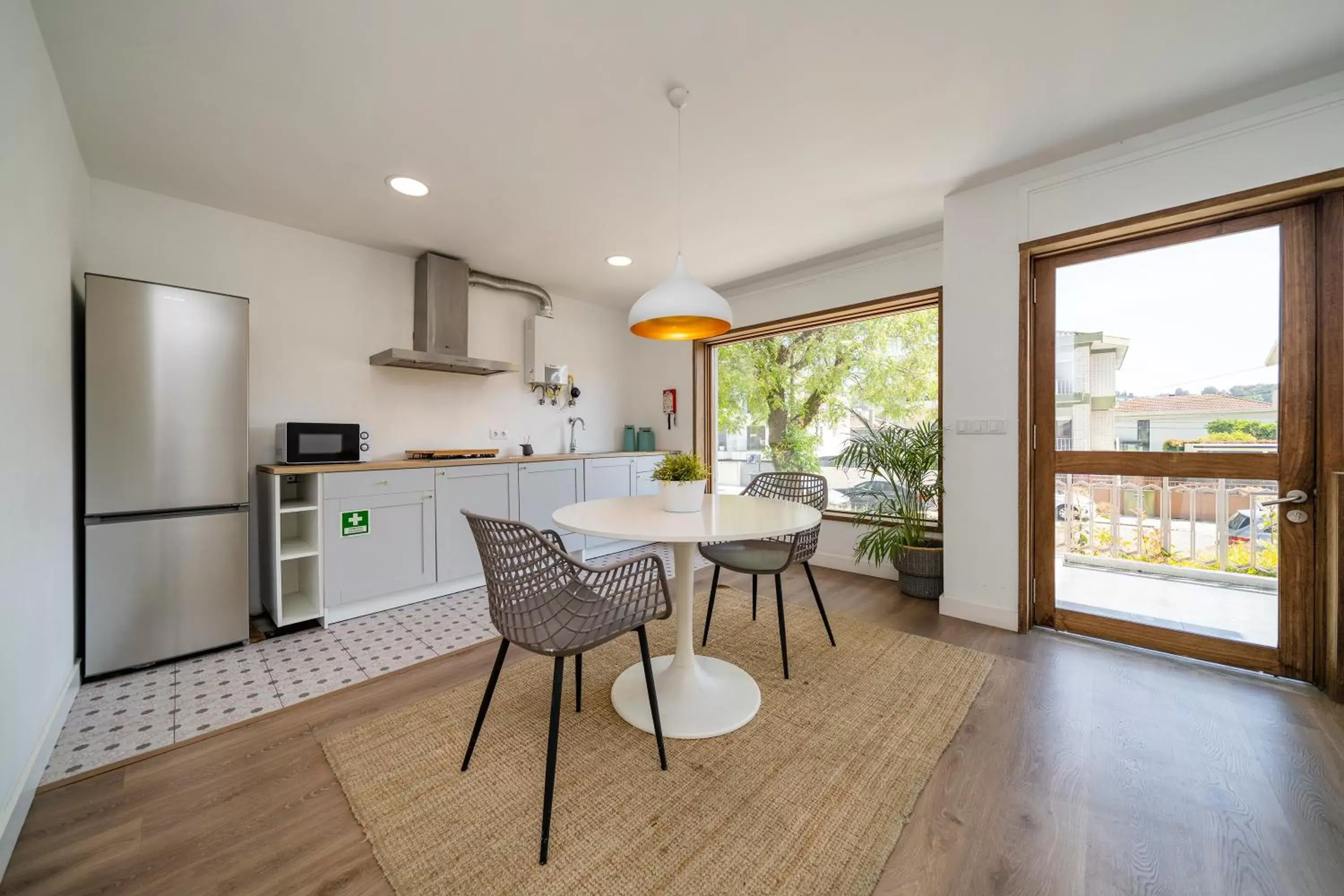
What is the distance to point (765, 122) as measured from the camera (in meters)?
2.25

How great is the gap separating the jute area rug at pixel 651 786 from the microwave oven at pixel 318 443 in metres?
1.87

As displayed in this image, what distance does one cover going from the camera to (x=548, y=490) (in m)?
4.02

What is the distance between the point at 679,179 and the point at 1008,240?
74.7 inches

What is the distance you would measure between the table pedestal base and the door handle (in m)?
2.53

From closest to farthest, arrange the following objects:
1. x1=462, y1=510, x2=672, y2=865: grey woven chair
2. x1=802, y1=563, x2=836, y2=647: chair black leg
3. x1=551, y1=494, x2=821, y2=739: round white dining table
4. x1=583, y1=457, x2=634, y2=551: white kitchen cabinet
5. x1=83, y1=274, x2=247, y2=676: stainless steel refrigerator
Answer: x1=462, y1=510, x2=672, y2=865: grey woven chair, x1=551, y1=494, x2=821, y2=739: round white dining table, x1=83, y1=274, x2=247, y2=676: stainless steel refrigerator, x1=802, y1=563, x2=836, y2=647: chair black leg, x1=583, y1=457, x2=634, y2=551: white kitchen cabinet

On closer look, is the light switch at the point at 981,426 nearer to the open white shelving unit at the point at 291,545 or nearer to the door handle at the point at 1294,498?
the door handle at the point at 1294,498

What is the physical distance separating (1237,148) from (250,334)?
5307 millimetres

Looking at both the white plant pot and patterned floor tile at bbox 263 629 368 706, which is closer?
the white plant pot

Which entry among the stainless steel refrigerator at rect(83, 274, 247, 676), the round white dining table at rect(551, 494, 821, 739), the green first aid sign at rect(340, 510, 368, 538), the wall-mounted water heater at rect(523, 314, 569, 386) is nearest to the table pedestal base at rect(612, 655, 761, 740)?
the round white dining table at rect(551, 494, 821, 739)

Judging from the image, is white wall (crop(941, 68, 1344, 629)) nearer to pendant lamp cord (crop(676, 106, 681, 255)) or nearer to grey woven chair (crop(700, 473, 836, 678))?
grey woven chair (crop(700, 473, 836, 678))

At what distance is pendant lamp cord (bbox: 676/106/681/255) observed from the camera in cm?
223

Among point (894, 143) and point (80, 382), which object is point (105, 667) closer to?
point (80, 382)

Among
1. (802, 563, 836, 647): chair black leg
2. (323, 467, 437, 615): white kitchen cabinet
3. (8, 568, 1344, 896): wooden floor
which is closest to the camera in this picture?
(8, 568, 1344, 896): wooden floor

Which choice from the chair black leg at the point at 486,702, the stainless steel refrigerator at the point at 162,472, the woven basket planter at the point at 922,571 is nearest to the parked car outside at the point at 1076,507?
the woven basket planter at the point at 922,571
